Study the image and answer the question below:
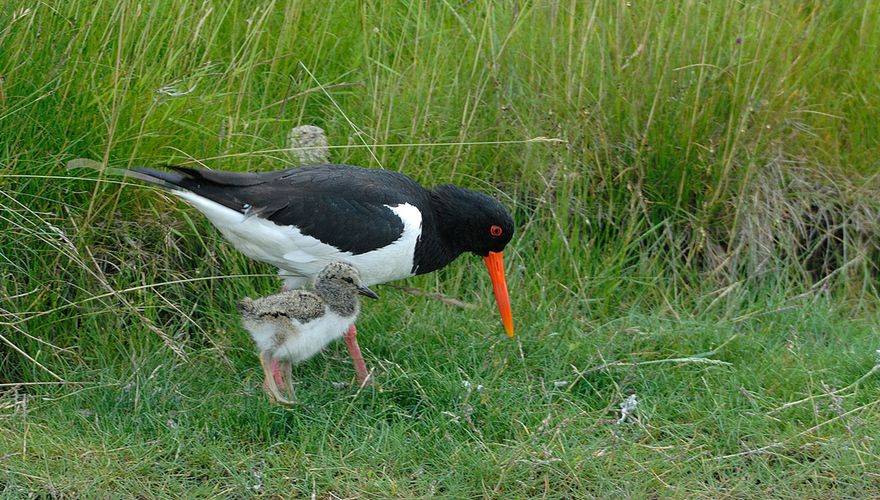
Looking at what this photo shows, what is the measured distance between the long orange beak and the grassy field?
0.11 metres

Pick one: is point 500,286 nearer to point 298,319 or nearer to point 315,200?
point 315,200

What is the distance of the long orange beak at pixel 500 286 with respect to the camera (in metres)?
4.75

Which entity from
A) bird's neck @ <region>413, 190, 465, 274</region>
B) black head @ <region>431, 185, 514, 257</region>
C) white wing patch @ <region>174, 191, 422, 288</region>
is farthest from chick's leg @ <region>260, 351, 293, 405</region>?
black head @ <region>431, 185, 514, 257</region>

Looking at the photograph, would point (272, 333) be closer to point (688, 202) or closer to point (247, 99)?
point (247, 99)

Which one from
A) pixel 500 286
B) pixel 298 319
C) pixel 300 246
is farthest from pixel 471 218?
pixel 298 319

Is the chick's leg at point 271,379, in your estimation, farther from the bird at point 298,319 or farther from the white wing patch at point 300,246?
the white wing patch at point 300,246

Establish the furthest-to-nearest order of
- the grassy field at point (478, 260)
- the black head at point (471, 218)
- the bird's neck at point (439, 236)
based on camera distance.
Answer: the black head at point (471, 218), the bird's neck at point (439, 236), the grassy field at point (478, 260)

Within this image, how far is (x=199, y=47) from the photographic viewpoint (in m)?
5.34

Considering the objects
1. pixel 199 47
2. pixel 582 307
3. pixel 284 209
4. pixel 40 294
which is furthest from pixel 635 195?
pixel 40 294

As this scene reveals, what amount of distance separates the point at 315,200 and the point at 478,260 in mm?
1273

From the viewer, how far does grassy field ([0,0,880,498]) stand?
3902 mm

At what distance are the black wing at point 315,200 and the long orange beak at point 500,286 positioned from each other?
61 cm

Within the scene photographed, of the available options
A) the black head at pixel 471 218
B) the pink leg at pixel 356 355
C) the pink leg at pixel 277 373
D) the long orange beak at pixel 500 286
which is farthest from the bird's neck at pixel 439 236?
the pink leg at pixel 277 373

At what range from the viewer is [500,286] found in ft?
15.9
